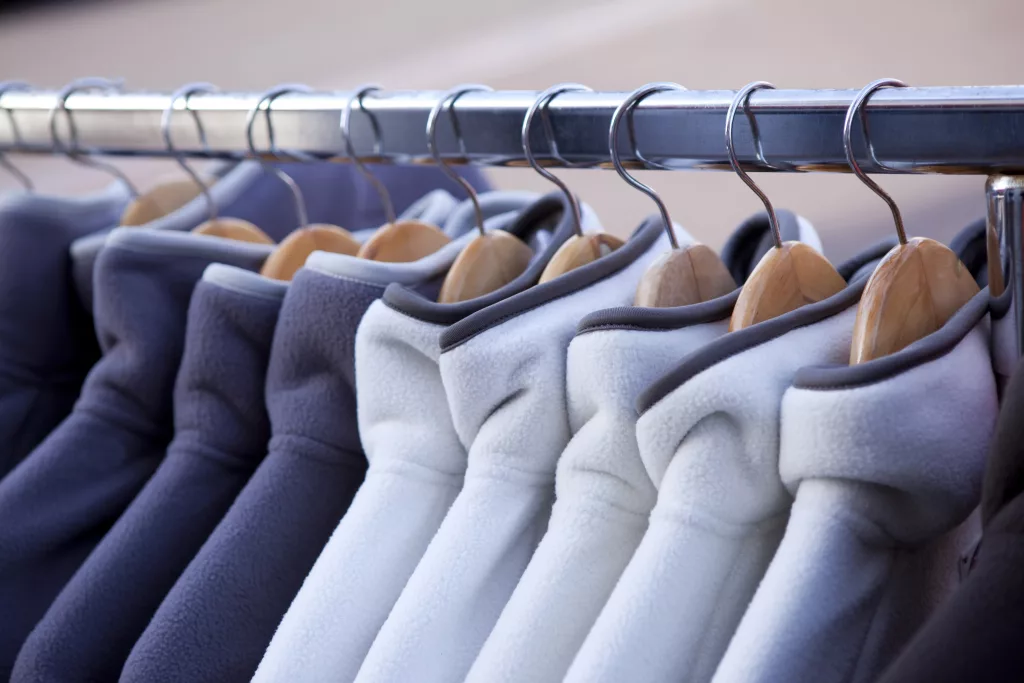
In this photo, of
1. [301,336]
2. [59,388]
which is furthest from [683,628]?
[59,388]

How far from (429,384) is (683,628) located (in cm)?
20

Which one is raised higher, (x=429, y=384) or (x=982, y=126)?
(x=982, y=126)

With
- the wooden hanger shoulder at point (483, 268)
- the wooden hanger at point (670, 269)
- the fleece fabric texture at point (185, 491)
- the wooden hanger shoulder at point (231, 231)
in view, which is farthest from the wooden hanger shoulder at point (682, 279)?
the wooden hanger shoulder at point (231, 231)

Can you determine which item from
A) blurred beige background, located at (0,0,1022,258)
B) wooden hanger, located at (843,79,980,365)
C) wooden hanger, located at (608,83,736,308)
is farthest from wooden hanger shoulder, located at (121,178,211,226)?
blurred beige background, located at (0,0,1022,258)

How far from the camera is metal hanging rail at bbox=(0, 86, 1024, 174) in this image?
0.43 metres

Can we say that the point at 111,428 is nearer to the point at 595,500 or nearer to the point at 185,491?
the point at 185,491

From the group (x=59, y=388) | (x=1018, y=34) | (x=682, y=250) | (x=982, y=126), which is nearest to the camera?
(x=982, y=126)

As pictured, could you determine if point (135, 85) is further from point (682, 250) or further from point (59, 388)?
point (682, 250)

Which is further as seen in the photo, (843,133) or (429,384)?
(429,384)

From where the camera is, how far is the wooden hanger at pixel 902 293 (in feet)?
1.48

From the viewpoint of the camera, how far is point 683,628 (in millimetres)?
441

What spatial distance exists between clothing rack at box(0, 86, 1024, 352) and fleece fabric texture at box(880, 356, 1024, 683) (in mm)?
100

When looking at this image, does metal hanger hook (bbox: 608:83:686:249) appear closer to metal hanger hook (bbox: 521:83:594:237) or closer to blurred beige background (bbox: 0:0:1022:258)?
metal hanger hook (bbox: 521:83:594:237)

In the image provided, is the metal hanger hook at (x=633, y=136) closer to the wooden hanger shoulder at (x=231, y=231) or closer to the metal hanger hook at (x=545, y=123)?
the metal hanger hook at (x=545, y=123)
